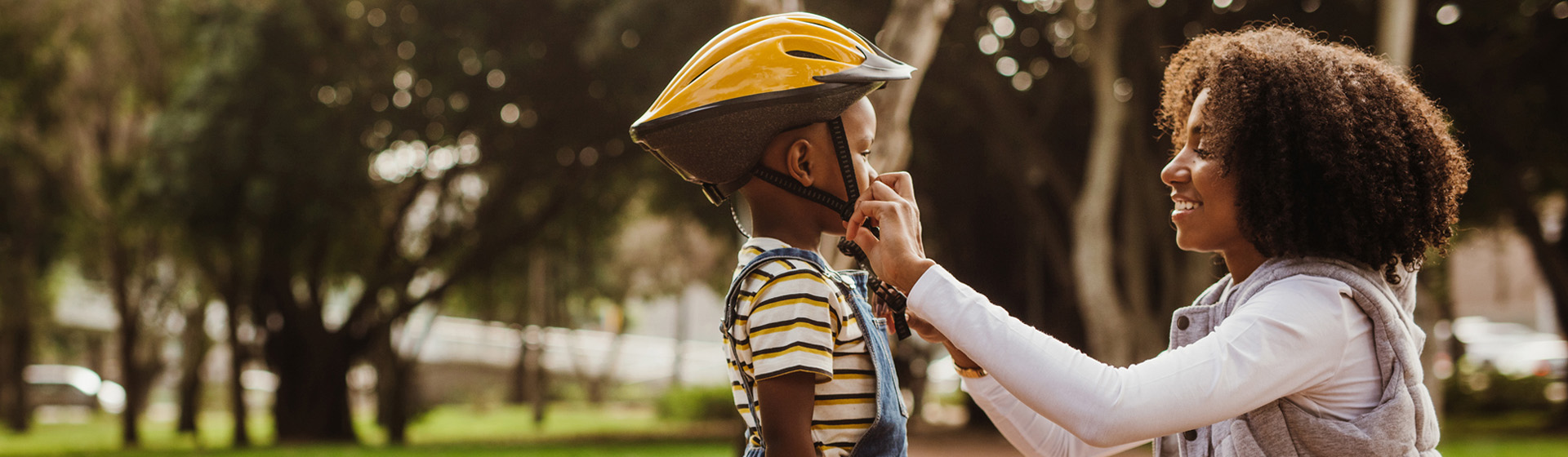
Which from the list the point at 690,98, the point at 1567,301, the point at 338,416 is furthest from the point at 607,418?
the point at 690,98

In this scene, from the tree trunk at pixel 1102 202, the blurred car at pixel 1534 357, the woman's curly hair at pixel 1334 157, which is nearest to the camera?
the woman's curly hair at pixel 1334 157

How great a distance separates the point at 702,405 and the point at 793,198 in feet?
79.8

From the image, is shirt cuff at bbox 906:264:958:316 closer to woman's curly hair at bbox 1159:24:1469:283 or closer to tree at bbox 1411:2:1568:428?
woman's curly hair at bbox 1159:24:1469:283

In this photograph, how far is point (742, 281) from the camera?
6.75 ft

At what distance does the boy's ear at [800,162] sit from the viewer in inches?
85.0

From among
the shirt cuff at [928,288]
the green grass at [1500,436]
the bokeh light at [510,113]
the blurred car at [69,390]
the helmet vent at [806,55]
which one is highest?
the bokeh light at [510,113]

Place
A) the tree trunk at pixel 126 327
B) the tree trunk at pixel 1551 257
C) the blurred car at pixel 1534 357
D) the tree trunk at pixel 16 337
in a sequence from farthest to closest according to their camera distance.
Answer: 1. the blurred car at pixel 1534 357
2. the tree trunk at pixel 16 337
3. the tree trunk at pixel 126 327
4. the tree trunk at pixel 1551 257

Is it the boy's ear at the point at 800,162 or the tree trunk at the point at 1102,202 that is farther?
the tree trunk at the point at 1102,202

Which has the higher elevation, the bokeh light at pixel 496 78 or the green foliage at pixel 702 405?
the bokeh light at pixel 496 78

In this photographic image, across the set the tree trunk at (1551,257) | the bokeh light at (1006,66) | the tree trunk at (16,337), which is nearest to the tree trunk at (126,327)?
the tree trunk at (16,337)

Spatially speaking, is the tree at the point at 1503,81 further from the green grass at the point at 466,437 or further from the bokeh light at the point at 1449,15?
the green grass at the point at 466,437

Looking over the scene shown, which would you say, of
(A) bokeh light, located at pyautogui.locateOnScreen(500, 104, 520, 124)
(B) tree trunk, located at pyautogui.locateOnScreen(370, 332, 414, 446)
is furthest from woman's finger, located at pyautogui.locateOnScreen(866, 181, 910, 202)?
(B) tree trunk, located at pyautogui.locateOnScreen(370, 332, 414, 446)

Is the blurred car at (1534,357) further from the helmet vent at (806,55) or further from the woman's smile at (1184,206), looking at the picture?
the helmet vent at (806,55)

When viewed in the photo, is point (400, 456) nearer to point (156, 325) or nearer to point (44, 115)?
point (44, 115)
